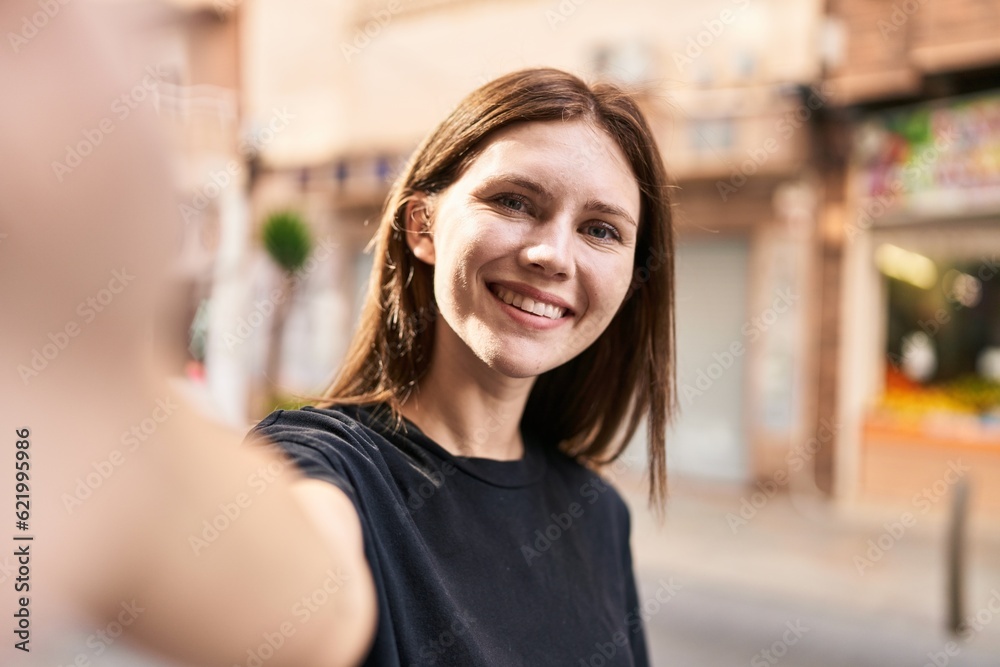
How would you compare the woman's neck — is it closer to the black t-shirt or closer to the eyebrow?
the black t-shirt

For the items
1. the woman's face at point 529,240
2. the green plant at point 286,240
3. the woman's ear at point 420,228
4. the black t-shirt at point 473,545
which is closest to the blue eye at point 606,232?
the woman's face at point 529,240

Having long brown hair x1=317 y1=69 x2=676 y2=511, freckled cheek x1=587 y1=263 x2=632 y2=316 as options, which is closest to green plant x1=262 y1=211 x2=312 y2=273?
long brown hair x1=317 y1=69 x2=676 y2=511

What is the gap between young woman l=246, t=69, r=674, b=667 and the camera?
1041 millimetres

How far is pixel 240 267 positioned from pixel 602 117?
1245cm

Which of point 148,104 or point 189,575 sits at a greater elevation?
point 148,104

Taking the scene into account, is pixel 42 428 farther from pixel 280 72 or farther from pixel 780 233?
pixel 280 72

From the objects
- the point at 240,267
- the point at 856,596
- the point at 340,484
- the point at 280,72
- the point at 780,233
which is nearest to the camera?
the point at 340,484

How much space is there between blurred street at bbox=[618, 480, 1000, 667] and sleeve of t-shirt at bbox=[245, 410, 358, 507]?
4.55 metres

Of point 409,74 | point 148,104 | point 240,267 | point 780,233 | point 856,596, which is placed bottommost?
point 856,596

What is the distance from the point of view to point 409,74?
13.4m

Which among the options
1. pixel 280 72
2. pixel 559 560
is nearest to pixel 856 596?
pixel 559 560

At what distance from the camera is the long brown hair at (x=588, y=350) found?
4.00 feet

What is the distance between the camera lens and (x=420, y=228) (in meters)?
1.31

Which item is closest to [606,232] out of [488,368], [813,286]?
[488,368]
